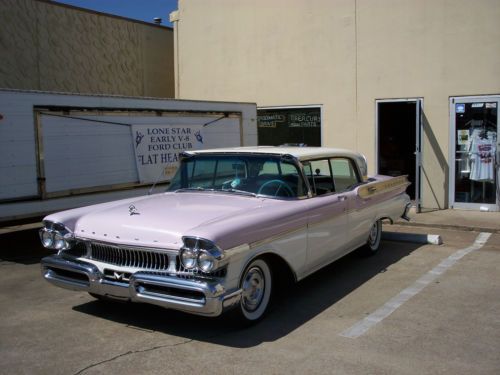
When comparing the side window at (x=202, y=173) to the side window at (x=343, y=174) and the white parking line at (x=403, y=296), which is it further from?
the white parking line at (x=403, y=296)

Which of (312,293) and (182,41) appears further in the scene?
(182,41)

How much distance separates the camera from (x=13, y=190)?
281 inches

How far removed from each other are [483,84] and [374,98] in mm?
2102

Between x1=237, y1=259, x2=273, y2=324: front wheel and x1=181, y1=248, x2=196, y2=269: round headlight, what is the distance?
1.62 feet

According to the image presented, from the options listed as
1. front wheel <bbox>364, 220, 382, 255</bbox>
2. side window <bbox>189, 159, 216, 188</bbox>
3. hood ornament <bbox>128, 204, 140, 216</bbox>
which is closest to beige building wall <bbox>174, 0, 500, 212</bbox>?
front wheel <bbox>364, 220, 382, 255</bbox>

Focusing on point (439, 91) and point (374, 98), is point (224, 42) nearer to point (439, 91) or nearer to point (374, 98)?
point (374, 98)

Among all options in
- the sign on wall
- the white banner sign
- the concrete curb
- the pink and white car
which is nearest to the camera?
the pink and white car

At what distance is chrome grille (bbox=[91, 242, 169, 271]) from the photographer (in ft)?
14.5

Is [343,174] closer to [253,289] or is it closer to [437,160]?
[253,289]

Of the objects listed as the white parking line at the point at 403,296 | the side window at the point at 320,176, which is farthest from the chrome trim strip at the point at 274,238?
the white parking line at the point at 403,296

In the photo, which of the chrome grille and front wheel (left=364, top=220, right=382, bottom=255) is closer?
the chrome grille

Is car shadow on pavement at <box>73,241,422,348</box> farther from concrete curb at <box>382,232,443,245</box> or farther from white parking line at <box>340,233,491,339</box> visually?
concrete curb at <box>382,232,443,245</box>

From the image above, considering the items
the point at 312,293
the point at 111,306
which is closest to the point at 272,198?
the point at 312,293

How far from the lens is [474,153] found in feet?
34.6
